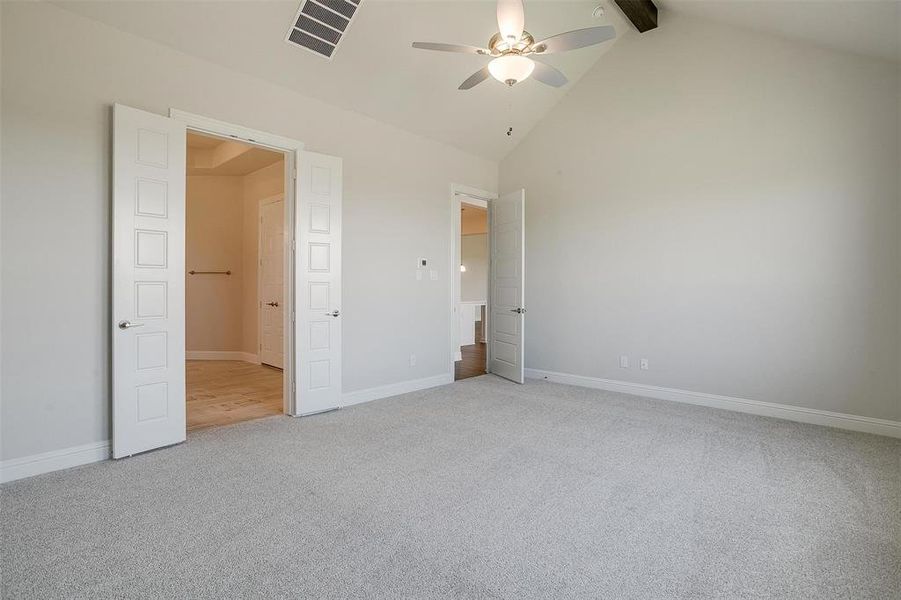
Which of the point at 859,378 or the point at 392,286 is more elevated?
the point at 392,286

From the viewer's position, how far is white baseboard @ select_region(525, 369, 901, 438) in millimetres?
3598

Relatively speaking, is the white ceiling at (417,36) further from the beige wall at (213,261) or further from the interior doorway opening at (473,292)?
the beige wall at (213,261)

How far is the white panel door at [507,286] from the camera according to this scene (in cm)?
542

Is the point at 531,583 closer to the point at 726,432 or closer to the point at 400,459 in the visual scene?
the point at 400,459

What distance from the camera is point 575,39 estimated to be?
8.71 feet

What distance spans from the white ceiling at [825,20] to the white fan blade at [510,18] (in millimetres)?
2373

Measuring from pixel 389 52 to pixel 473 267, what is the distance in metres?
9.05

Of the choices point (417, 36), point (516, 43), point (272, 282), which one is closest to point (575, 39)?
point (516, 43)

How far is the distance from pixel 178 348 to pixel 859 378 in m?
5.45

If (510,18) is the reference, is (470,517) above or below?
below

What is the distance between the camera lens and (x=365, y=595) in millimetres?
1650

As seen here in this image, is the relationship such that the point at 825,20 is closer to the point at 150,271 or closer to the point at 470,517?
the point at 470,517

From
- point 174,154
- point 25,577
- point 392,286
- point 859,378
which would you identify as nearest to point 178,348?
point 174,154

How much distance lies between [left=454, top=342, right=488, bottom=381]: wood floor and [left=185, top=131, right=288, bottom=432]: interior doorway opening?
8.23ft
